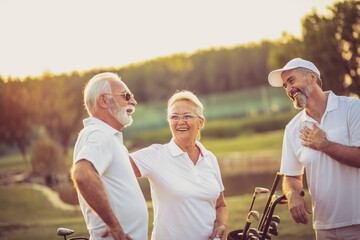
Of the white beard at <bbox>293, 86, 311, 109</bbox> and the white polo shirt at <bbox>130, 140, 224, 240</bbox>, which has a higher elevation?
the white beard at <bbox>293, 86, 311, 109</bbox>

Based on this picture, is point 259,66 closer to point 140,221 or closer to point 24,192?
point 24,192

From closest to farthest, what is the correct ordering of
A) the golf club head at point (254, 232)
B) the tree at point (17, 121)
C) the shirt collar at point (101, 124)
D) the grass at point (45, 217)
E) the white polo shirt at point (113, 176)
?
the white polo shirt at point (113, 176) < the shirt collar at point (101, 124) < the golf club head at point (254, 232) < the grass at point (45, 217) < the tree at point (17, 121)

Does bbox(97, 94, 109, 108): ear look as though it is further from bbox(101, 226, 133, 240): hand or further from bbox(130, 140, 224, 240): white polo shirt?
bbox(101, 226, 133, 240): hand

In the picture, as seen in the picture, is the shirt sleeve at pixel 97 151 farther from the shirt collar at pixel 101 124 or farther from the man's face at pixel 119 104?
the man's face at pixel 119 104

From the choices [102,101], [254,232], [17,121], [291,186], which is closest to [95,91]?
[102,101]

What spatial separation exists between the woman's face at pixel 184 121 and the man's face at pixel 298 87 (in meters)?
0.81

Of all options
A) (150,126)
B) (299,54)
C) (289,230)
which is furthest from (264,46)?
(289,230)

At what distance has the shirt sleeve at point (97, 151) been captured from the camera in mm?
2428

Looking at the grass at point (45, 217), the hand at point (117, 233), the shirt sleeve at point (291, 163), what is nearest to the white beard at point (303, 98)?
the shirt sleeve at point (291, 163)

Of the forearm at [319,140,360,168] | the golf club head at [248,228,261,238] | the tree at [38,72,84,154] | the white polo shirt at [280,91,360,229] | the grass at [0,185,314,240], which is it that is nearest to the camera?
the golf club head at [248,228,261,238]

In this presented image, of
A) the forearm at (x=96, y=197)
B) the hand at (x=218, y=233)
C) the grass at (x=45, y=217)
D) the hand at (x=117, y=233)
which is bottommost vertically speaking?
the grass at (x=45, y=217)

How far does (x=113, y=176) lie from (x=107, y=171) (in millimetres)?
49

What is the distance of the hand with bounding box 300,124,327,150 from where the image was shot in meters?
3.14

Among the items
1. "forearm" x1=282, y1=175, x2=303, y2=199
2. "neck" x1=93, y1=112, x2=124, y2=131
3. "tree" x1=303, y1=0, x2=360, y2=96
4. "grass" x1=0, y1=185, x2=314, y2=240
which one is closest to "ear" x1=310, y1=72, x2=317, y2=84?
"forearm" x1=282, y1=175, x2=303, y2=199
